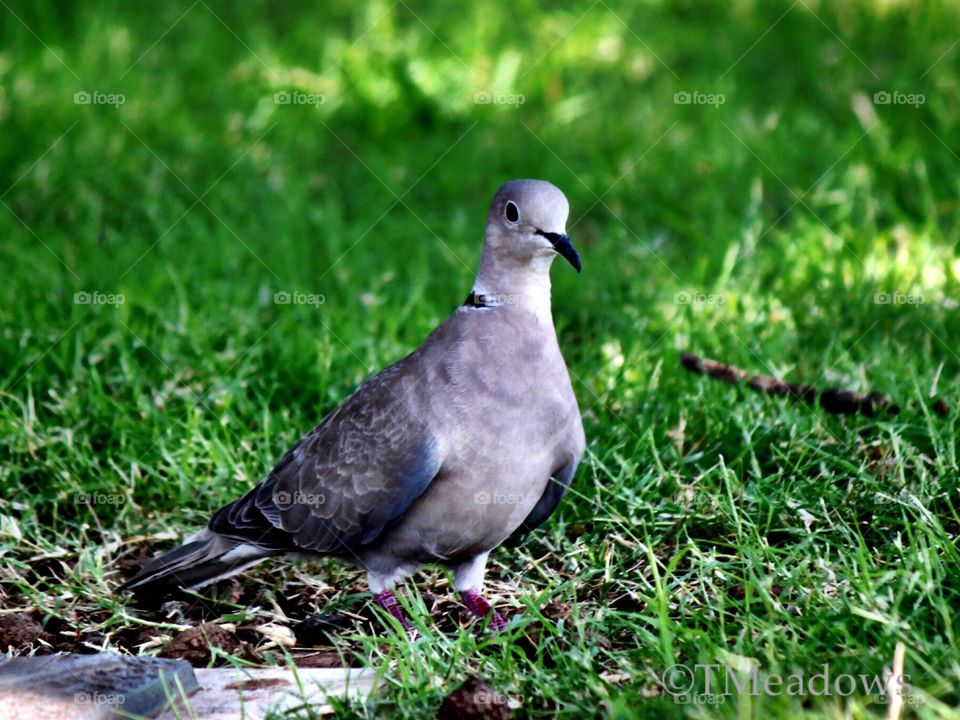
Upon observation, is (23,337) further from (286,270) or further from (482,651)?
(482,651)

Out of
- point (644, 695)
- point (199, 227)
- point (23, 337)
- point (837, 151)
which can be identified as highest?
point (837, 151)

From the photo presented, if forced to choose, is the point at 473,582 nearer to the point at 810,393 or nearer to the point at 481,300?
the point at 481,300

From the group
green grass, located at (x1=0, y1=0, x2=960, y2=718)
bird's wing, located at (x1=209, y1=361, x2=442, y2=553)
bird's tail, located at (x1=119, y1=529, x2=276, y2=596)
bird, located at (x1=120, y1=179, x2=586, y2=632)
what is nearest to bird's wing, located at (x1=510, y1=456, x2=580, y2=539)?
bird, located at (x1=120, y1=179, x2=586, y2=632)

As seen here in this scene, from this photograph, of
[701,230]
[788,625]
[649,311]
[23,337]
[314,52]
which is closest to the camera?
[788,625]

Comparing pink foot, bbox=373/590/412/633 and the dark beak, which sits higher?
the dark beak

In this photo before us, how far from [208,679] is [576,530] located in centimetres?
137

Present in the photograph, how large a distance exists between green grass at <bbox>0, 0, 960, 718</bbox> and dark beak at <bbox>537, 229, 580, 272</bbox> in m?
0.81

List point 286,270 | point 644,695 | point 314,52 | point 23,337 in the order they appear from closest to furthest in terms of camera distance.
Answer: point 644,695 → point 23,337 → point 286,270 → point 314,52

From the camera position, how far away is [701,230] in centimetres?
636

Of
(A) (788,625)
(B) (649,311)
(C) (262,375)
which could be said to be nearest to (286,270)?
(C) (262,375)

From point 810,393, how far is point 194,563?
2220 millimetres

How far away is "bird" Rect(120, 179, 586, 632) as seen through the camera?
3.52 m

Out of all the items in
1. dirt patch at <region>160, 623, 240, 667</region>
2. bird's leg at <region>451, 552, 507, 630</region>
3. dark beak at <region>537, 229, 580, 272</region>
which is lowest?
dirt patch at <region>160, 623, 240, 667</region>

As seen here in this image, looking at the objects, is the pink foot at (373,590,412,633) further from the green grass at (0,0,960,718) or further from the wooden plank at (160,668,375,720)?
the wooden plank at (160,668,375,720)
